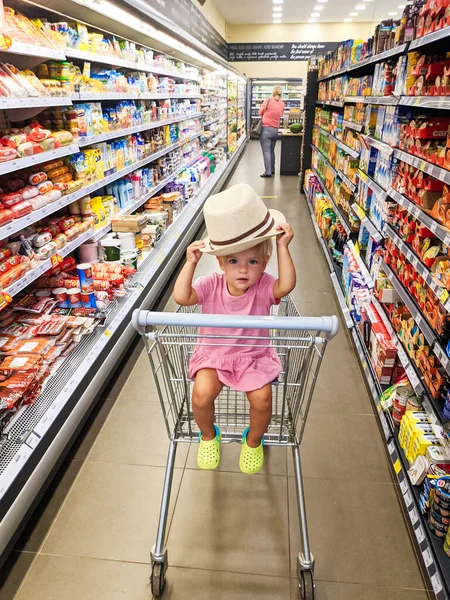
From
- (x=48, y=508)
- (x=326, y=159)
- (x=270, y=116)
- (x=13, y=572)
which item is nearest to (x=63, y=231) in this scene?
(x=48, y=508)

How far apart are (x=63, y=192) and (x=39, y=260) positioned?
1.74 ft

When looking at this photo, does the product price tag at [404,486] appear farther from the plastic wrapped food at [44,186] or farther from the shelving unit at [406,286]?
the plastic wrapped food at [44,186]

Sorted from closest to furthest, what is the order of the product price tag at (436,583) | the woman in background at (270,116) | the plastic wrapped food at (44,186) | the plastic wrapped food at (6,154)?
the product price tag at (436,583)
the plastic wrapped food at (6,154)
the plastic wrapped food at (44,186)
the woman in background at (270,116)

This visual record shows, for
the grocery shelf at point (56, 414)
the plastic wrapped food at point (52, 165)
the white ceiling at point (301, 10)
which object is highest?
the white ceiling at point (301, 10)

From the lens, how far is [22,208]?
2.22 m

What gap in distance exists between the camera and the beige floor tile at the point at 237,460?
229 centimetres

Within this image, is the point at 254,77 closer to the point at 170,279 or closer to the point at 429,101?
the point at 170,279

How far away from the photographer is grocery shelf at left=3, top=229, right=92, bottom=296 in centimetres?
211

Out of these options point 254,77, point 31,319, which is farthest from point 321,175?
point 254,77

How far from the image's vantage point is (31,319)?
2537 millimetres

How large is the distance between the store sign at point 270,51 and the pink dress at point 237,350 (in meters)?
17.9

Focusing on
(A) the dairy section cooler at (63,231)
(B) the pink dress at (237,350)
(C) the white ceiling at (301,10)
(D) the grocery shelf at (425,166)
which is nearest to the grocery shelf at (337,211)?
(D) the grocery shelf at (425,166)

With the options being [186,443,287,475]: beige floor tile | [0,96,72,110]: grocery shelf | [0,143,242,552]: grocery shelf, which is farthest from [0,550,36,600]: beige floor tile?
[0,96,72,110]: grocery shelf

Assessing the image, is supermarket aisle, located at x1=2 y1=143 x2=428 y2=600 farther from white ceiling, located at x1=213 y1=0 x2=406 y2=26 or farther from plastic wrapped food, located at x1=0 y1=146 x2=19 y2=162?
white ceiling, located at x1=213 y1=0 x2=406 y2=26
